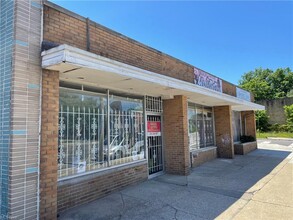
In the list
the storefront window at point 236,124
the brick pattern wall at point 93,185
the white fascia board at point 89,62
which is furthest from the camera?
the storefront window at point 236,124

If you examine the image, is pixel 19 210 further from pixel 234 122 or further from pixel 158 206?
pixel 234 122

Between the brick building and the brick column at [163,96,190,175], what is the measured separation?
0.04 metres

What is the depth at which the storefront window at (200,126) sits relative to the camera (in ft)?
35.0

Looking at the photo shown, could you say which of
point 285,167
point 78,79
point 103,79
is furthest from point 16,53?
point 285,167

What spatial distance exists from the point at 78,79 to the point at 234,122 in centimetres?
1315

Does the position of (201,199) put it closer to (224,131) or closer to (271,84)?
(224,131)

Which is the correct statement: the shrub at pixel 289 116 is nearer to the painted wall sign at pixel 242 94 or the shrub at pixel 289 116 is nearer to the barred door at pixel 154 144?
the painted wall sign at pixel 242 94

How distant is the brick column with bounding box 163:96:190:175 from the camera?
26.9 feet

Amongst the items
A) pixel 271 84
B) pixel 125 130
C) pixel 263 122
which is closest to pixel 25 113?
pixel 125 130

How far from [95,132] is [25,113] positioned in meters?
2.23

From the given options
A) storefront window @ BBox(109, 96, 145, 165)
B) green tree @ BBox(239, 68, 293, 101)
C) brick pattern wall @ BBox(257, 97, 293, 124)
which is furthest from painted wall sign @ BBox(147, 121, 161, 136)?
green tree @ BBox(239, 68, 293, 101)

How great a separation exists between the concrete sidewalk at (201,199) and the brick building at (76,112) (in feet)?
1.54

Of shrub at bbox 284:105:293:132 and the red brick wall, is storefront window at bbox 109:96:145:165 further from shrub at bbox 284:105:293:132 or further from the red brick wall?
shrub at bbox 284:105:293:132

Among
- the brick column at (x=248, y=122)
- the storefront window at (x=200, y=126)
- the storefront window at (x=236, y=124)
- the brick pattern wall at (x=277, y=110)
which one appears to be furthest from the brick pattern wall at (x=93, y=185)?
the brick pattern wall at (x=277, y=110)
